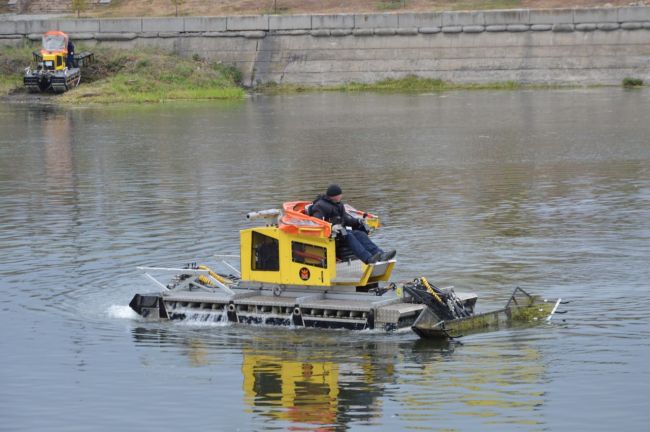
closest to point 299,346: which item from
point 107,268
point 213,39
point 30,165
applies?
point 107,268

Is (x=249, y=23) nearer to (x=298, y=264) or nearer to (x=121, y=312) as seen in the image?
(x=121, y=312)

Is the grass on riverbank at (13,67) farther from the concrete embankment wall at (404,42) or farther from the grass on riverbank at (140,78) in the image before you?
the concrete embankment wall at (404,42)

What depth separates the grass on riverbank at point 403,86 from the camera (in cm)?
7775

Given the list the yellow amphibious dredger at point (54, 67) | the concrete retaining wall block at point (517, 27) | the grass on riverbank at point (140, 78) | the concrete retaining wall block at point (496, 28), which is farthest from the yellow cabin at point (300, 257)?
the concrete retaining wall block at point (496, 28)

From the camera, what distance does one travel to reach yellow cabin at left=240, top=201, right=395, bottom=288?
20.7 metres

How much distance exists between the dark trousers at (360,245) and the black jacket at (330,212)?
341 millimetres

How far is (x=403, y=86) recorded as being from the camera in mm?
79312

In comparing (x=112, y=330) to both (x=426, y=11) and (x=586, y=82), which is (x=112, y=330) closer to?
(x=586, y=82)

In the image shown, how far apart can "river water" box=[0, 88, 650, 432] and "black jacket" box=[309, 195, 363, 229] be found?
1818 millimetres

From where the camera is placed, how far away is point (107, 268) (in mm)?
26750

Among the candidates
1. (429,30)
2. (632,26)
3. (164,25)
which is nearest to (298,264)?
(429,30)

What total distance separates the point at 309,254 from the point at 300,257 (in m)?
0.18

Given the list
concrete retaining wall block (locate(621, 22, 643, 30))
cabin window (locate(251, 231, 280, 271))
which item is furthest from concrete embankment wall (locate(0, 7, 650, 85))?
cabin window (locate(251, 231, 280, 271))

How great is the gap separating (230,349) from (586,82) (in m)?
60.1
